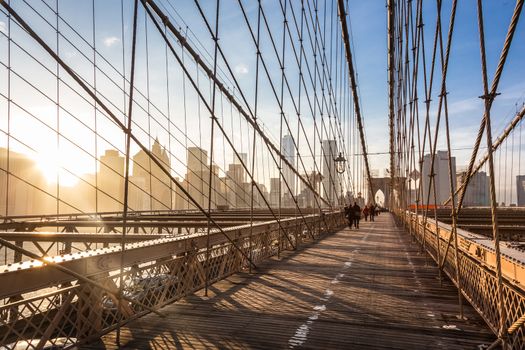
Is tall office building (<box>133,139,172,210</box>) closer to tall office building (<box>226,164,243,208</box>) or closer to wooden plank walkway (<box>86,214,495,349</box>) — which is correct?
wooden plank walkway (<box>86,214,495,349</box>)

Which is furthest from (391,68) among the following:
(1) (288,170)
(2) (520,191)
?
(2) (520,191)

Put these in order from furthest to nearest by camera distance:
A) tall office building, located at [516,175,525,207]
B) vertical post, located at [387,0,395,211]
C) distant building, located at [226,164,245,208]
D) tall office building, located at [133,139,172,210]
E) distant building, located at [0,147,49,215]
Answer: tall office building, located at [516,175,525,207] < vertical post, located at [387,0,395,211] < distant building, located at [226,164,245,208] < tall office building, located at [133,139,172,210] < distant building, located at [0,147,49,215]

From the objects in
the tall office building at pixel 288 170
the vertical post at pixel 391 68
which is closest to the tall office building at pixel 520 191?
the vertical post at pixel 391 68

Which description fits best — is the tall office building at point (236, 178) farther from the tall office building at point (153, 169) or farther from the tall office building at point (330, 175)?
the tall office building at point (330, 175)

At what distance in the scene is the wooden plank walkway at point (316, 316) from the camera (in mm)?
3768

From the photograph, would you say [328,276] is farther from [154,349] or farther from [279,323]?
[154,349]

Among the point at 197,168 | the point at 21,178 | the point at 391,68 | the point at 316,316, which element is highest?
the point at 391,68

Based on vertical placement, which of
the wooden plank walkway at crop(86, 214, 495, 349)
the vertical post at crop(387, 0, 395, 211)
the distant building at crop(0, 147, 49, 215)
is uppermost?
the vertical post at crop(387, 0, 395, 211)

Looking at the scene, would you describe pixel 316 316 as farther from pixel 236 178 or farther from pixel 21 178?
pixel 236 178

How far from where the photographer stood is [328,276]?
7.22 metres

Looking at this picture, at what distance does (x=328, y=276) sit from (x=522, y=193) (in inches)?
2697

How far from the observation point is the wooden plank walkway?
148 inches

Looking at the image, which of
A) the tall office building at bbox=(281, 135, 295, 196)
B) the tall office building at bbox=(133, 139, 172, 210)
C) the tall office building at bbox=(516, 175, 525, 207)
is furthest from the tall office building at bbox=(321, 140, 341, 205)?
the tall office building at bbox=(516, 175, 525, 207)

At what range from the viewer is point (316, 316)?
462 cm
